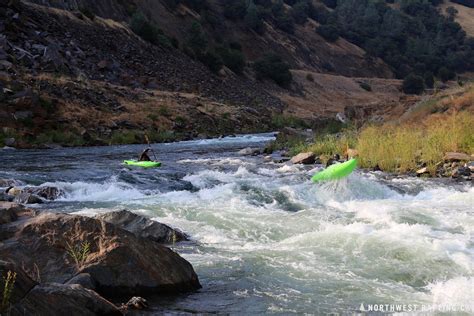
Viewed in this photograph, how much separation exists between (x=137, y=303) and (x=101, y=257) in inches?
25.1

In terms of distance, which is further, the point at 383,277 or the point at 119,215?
the point at 119,215

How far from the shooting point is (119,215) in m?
7.49

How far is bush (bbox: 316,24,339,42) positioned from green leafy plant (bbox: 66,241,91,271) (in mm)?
79941

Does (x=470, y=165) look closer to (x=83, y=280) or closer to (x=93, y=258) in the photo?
(x=93, y=258)

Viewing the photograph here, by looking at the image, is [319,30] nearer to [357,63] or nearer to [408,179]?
[357,63]

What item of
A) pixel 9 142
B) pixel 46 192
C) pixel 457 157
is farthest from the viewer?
pixel 9 142

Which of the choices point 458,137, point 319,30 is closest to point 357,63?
point 319,30

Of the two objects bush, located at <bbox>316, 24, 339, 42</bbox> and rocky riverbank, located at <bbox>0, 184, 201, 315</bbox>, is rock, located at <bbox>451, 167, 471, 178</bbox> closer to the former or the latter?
rocky riverbank, located at <bbox>0, 184, 201, 315</bbox>

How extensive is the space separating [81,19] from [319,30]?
5104cm

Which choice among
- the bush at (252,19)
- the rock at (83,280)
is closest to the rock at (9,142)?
the rock at (83,280)

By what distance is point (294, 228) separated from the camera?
28.3ft

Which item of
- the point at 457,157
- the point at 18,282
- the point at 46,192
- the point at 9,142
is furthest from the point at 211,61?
the point at 18,282

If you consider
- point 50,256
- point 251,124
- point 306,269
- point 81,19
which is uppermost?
point 81,19

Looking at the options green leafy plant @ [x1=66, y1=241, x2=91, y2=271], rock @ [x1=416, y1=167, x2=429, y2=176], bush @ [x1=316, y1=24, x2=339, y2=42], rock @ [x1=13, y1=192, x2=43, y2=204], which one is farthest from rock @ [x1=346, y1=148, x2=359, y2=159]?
bush @ [x1=316, y1=24, x2=339, y2=42]
